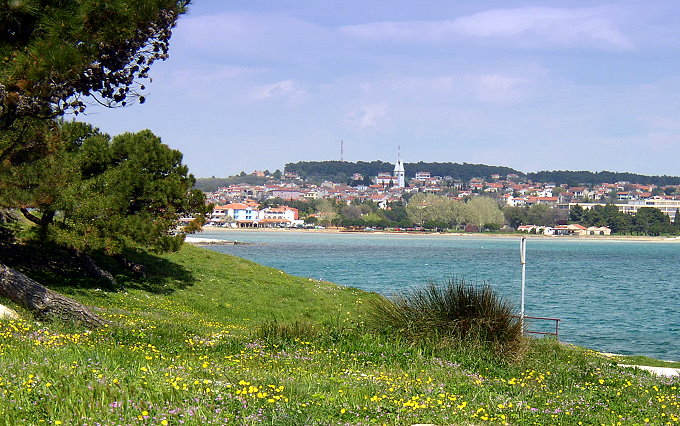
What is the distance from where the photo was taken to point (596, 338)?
32.2 m

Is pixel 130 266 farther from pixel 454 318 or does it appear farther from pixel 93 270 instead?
pixel 454 318

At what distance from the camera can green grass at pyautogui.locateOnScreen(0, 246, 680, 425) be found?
6.83 meters

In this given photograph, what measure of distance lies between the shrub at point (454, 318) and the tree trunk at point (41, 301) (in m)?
5.56

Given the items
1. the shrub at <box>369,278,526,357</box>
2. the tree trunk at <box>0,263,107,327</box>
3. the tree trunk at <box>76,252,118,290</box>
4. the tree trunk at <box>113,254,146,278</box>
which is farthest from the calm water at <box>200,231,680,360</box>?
the tree trunk at <box>76,252,118,290</box>

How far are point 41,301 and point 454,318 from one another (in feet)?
26.9

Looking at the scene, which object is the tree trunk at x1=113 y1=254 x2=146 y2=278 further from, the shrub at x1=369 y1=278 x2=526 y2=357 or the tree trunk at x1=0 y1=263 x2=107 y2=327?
the shrub at x1=369 y1=278 x2=526 y2=357

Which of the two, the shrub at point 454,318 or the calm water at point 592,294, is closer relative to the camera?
the shrub at point 454,318

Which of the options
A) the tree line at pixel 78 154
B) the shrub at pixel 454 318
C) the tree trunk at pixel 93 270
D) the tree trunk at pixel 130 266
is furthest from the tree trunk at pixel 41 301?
the tree trunk at pixel 130 266

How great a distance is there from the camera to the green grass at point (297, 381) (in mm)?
6832

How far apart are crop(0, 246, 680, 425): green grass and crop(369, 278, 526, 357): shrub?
1.08 feet

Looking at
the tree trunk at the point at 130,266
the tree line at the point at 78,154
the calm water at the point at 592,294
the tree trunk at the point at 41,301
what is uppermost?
the tree line at the point at 78,154

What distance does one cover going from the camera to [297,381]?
868 centimetres

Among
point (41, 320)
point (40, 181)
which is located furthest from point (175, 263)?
point (41, 320)

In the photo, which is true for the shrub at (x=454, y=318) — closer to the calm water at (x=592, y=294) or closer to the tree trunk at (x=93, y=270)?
the calm water at (x=592, y=294)
